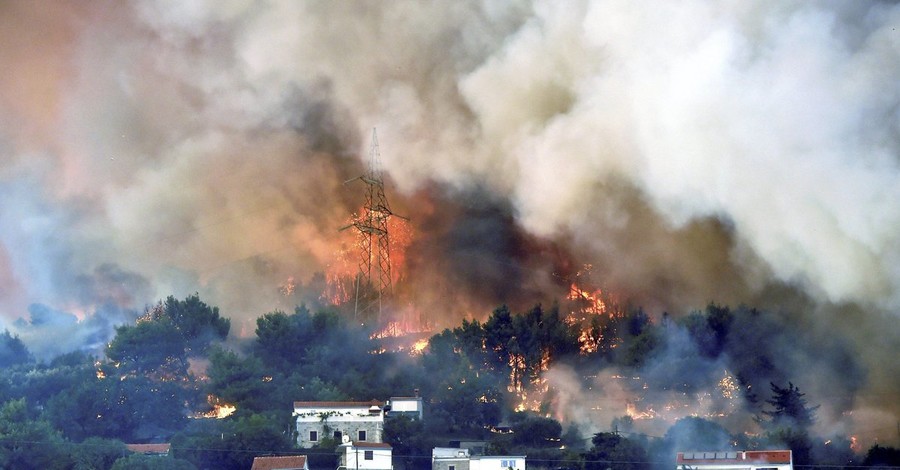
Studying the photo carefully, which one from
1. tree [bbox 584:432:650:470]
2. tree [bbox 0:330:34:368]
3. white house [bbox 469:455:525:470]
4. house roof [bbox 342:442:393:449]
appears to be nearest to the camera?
white house [bbox 469:455:525:470]

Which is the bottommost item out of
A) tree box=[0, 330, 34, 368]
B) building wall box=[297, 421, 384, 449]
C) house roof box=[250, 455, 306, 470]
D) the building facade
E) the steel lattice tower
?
house roof box=[250, 455, 306, 470]

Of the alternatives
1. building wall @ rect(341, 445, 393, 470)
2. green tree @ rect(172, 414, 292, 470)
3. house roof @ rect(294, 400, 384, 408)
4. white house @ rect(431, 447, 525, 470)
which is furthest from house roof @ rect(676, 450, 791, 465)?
green tree @ rect(172, 414, 292, 470)

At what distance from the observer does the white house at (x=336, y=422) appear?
38.6 meters

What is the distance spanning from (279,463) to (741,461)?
12609 millimetres

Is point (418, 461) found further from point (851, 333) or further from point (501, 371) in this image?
point (851, 333)

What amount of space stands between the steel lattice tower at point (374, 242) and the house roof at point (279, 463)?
12217 millimetres

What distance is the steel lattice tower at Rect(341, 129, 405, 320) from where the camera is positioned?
48.4 m

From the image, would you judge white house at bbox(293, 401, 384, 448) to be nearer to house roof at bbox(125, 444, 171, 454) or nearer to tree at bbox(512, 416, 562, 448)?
house roof at bbox(125, 444, 171, 454)

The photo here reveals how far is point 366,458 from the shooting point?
3669cm

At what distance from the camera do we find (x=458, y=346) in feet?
146

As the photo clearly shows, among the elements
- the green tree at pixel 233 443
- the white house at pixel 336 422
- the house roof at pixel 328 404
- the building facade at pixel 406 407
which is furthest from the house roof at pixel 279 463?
the building facade at pixel 406 407

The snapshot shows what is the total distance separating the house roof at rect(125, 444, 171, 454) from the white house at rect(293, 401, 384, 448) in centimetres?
391

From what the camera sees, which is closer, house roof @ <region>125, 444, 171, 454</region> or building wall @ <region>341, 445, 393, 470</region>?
building wall @ <region>341, 445, 393, 470</region>

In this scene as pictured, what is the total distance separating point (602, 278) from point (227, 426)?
60.3 feet
